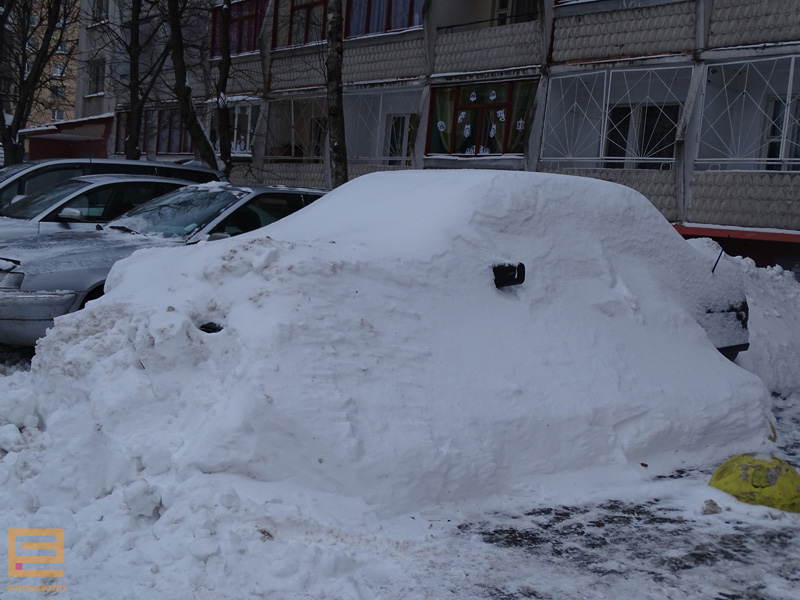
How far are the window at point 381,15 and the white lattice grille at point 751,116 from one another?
746cm

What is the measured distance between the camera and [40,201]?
9195mm

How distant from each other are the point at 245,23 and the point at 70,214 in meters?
17.9

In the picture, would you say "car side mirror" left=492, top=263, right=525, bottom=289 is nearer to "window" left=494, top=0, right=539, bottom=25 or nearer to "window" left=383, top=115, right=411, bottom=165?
"window" left=494, top=0, right=539, bottom=25

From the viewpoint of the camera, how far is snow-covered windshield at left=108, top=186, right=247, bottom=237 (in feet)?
25.1

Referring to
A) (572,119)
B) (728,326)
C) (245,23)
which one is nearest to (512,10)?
(572,119)

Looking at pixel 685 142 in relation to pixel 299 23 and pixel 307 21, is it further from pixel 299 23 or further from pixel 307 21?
pixel 299 23

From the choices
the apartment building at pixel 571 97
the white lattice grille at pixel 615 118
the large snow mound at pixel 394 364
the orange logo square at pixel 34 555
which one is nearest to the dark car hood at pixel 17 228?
the large snow mound at pixel 394 364

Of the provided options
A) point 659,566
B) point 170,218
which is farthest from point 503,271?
point 170,218

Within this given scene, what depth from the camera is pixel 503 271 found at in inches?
202

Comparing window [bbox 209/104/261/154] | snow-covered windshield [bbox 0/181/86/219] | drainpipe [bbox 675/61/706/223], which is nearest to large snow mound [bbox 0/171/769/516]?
snow-covered windshield [bbox 0/181/86/219]

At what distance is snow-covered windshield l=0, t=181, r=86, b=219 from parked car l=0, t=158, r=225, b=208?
1138 mm

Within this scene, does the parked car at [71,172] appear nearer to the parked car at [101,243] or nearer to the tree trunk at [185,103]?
the parked car at [101,243]

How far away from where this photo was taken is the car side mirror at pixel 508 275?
5105 mm

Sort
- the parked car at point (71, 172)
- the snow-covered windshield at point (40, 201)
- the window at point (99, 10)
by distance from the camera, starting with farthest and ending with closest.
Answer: the window at point (99, 10) < the parked car at point (71, 172) < the snow-covered windshield at point (40, 201)
